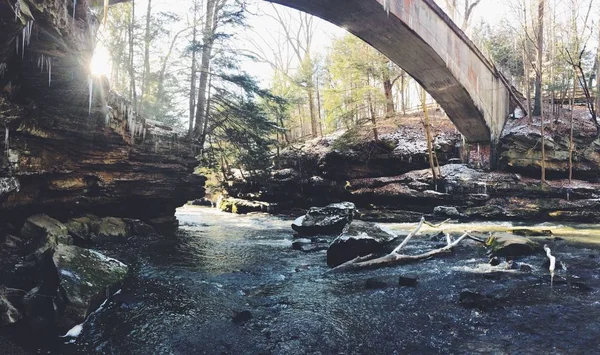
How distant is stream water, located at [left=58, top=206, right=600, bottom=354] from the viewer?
368cm

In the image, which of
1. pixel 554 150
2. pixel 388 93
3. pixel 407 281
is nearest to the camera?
pixel 407 281

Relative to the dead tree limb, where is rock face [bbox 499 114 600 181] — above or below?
above

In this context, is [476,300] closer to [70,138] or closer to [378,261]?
[378,261]

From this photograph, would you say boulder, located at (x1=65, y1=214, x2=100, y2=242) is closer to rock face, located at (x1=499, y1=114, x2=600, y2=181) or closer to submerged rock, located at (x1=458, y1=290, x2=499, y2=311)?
submerged rock, located at (x1=458, y1=290, x2=499, y2=311)

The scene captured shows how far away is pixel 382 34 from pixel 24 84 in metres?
9.63

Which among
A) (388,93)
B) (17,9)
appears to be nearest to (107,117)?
(17,9)

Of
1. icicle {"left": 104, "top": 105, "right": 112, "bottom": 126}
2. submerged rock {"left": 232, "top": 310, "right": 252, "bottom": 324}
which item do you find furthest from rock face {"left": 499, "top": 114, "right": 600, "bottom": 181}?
icicle {"left": 104, "top": 105, "right": 112, "bottom": 126}

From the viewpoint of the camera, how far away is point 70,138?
7973 mm

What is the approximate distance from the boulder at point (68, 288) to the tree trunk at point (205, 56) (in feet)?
29.3

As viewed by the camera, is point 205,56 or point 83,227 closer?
point 83,227

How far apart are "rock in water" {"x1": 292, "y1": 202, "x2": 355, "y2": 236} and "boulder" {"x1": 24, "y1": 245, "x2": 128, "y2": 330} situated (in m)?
6.77

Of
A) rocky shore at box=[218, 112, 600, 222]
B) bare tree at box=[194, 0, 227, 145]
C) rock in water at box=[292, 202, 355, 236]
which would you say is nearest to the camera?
rock in water at box=[292, 202, 355, 236]

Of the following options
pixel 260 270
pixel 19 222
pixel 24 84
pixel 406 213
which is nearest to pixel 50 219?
pixel 19 222

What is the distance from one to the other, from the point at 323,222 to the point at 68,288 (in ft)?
26.2
